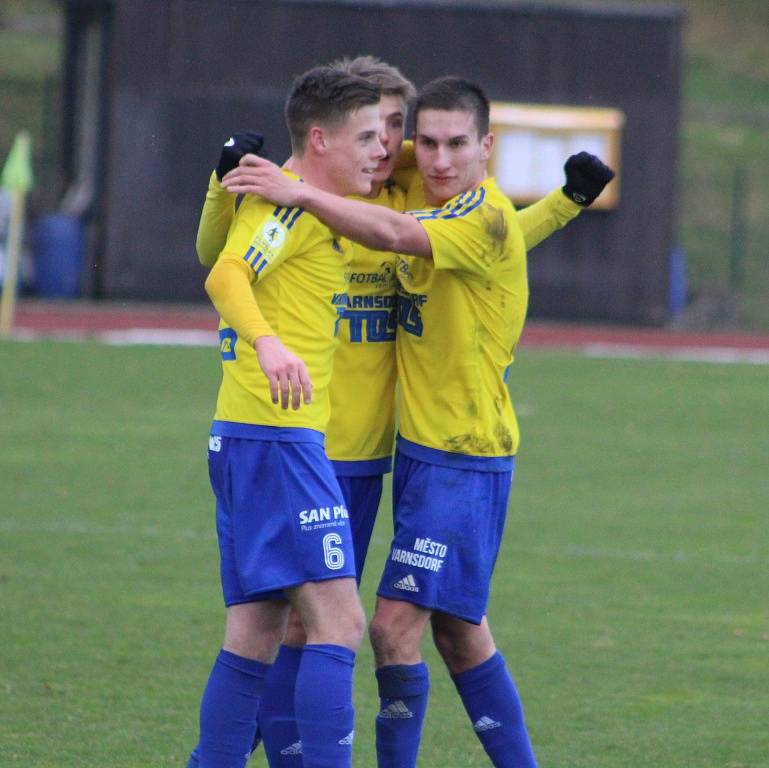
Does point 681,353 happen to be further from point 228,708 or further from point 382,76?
point 228,708

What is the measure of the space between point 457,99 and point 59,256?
19.2 m

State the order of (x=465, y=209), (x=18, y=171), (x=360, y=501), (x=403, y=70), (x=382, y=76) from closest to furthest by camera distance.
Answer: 1. (x=465, y=209)
2. (x=382, y=76)
3. (x=360, y=501)
4. (x=18, y=171)
5. (x=403, y=70)

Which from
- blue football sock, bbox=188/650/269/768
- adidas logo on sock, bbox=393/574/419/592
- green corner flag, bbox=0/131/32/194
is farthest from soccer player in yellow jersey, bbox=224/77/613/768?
green corner flag, bbox=0/131/32/194

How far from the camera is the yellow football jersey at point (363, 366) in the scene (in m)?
4.70

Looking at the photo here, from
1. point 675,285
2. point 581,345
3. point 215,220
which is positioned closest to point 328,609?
point 215,220

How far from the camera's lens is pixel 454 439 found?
4625 mm

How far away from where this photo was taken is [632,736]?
545 centimetres

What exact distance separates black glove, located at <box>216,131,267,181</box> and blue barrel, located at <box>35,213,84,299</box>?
1912cm

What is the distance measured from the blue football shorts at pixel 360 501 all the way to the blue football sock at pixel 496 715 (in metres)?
0.47

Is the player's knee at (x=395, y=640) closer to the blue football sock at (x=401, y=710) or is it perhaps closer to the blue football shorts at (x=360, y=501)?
the blue football sock at (x=401, y=710)

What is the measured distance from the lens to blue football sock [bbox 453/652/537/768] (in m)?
4.70

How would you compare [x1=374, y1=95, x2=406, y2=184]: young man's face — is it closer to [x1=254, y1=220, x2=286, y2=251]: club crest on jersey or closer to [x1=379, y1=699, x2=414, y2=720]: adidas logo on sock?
[x1=254, y1=220, x2=286, y2=251]: club crest on jersey

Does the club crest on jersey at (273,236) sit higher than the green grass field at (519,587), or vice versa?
the club crest on jersey at (273,236)

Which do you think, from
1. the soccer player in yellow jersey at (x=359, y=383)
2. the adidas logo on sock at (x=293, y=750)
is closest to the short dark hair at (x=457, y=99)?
the soccer player in yellow jersey at (x=359, y=383)
